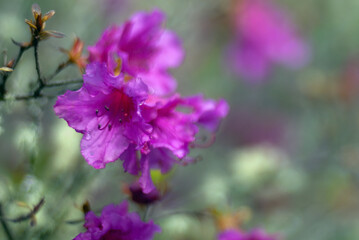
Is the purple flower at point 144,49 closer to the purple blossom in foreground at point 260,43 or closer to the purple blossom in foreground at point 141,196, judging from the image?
the purple blossom in foreground at point 141,196

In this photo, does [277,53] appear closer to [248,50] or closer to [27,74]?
[248,50]

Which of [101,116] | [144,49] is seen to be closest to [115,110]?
[101,116]

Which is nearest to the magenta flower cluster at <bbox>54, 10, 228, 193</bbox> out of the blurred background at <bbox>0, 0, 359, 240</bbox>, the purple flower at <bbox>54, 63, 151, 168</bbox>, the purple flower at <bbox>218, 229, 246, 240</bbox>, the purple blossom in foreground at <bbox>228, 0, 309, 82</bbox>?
the purple flower at <bbox>54, 63, 151, 168</bbox>

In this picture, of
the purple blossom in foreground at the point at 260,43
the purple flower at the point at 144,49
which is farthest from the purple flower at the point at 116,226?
the purple blossom in foreground at the point at 260,43

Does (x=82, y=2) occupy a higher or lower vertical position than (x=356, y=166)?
lower

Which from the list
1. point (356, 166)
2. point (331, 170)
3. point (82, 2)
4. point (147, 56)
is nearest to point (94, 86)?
point (147, 56)

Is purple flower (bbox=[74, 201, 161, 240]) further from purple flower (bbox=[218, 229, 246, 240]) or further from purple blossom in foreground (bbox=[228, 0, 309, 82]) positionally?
purple blossom in foreground (bbox=[228, 0, 309, 82])

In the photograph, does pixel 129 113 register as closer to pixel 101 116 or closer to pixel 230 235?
pixel 101 116
